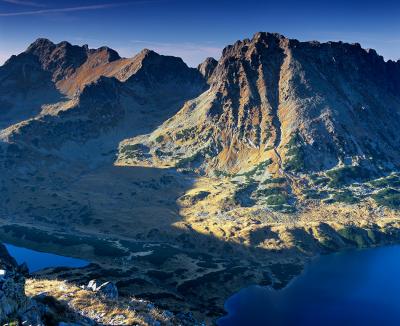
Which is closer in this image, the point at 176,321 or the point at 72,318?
the point at 72,318

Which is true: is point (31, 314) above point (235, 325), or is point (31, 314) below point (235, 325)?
above

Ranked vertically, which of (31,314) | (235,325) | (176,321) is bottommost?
(235,325)

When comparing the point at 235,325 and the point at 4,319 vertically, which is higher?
the point at 4,319

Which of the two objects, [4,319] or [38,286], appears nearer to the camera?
[4,319]

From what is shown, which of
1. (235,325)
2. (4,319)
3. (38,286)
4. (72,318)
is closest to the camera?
(4,319)

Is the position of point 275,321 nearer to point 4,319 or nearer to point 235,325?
point 235,325

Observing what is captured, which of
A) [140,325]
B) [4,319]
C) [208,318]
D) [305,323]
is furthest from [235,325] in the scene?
[4,319]

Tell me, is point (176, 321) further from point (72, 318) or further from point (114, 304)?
point (72, 318)

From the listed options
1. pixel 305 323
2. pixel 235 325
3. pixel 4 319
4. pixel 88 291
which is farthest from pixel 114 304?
pixel 305 323

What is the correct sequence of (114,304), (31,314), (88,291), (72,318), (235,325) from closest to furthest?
(31,314)
(72,318)
(114,304)
(88,291)
(235,325)
